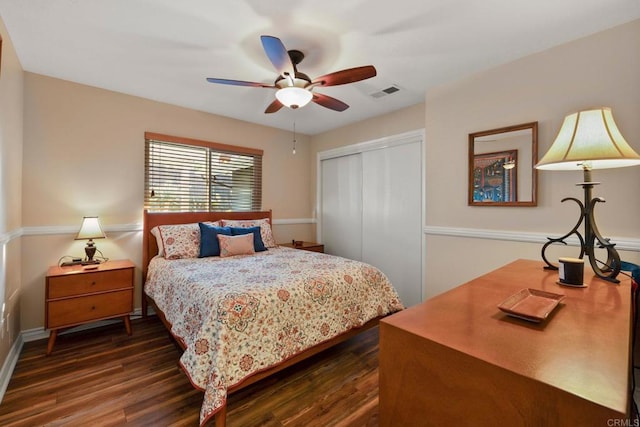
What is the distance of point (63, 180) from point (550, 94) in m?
4.41

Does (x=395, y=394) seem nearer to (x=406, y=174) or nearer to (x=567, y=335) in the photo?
(x=567, y=335)

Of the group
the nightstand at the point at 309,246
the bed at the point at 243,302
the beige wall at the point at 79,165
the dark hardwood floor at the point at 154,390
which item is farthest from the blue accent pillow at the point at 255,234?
the dark hardwood floor at the point at 154,390

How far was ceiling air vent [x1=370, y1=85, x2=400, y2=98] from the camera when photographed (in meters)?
2.97

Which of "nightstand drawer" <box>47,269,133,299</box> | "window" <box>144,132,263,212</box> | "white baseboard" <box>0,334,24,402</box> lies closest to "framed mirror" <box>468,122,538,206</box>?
"window" <box>144,132,263,212</box>

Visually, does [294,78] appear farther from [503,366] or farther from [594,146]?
[503,366]

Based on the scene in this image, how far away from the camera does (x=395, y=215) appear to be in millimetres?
3643

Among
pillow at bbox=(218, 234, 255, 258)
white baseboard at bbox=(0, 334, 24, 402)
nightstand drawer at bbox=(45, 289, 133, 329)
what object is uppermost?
pillow at bbox=(218, 234, 255, 258)

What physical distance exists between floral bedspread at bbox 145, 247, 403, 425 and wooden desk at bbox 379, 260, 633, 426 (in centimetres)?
108

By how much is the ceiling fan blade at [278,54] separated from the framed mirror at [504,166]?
1.82m

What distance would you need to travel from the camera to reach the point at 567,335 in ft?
2.63

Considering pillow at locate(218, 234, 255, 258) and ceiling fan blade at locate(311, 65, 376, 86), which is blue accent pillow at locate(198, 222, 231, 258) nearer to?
pillow at locate(218, 234, 255, 258)

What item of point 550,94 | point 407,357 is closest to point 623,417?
point 407,357

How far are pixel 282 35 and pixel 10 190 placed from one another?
93.8 inches

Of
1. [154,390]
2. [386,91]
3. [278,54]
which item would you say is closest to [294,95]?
[278,54]
